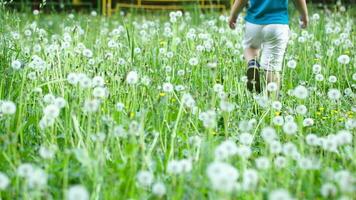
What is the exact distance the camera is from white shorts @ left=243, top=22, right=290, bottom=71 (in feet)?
15.2

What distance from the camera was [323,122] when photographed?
3805 mm

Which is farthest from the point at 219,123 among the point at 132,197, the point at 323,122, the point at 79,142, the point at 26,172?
the point at 26,172

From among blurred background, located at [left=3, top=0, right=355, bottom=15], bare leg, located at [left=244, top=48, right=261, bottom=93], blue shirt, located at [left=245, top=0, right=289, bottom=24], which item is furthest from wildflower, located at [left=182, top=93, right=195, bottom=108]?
blurred background, located at [left=3, top=0, right=355, bottom=15]

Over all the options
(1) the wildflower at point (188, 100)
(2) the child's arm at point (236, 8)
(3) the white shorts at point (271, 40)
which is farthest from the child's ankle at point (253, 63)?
(1) the wildflower at point (188, 100)

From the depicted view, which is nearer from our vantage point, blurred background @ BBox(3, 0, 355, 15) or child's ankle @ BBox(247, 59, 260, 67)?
child's ankle @ BBox(247, 59, 260, 67)

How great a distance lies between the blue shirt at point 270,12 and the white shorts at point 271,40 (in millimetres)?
35

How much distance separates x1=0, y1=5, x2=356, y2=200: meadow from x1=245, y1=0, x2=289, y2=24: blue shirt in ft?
1.40

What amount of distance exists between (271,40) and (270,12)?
7.8 inches

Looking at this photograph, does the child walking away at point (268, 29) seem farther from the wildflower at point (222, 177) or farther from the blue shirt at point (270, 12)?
the wildflower at point (222, 177)

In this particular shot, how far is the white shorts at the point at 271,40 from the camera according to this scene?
4.64 metres

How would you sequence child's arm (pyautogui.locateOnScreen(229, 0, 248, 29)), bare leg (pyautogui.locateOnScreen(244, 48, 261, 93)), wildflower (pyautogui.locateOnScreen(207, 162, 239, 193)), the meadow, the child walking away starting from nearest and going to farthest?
wildflower (pyautogui.locateOnScreen(207, 162, 239, 193))
the meadow
bare leg (pyautogui.locateOnScreen(244, 48, 261, 93))
the child walking away
child's arm (pyautogui.locateOnScreen(229, 0, 248, 29))

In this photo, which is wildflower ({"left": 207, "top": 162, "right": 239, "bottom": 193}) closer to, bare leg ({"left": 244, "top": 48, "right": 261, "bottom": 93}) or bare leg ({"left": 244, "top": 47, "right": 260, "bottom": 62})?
bare leg ({"left": 244, "top": 48, "right": 261, "bottom": 93})

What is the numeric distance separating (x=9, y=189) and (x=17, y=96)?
4.23 ft

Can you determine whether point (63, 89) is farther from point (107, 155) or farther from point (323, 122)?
point (323, 122)
